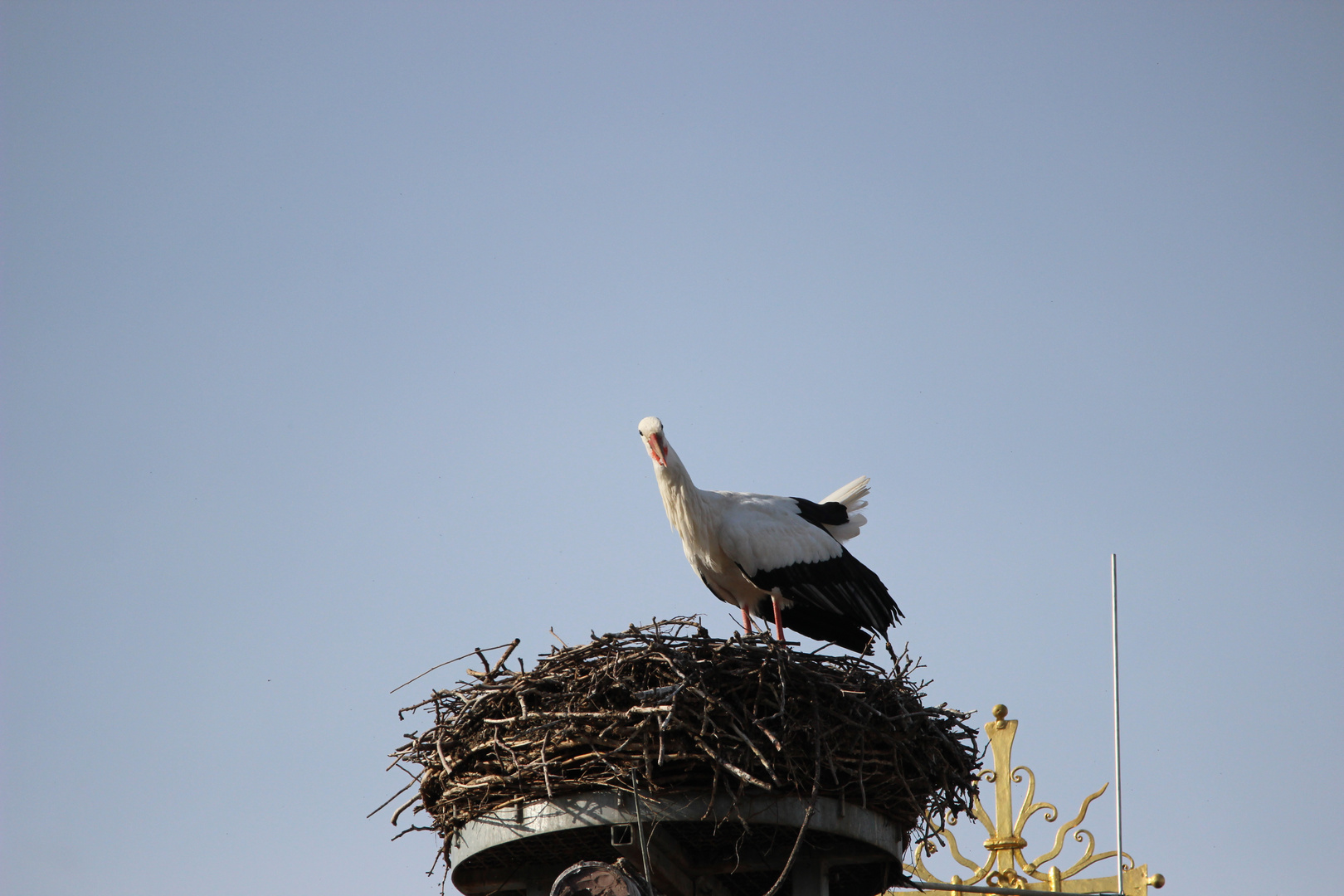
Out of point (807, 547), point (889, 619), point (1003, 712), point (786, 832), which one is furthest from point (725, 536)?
point (786, 832)

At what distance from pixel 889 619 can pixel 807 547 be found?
82cm

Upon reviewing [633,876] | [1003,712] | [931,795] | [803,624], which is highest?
[803,624]

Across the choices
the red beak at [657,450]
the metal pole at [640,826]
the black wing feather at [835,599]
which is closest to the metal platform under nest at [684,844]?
the metal pole at [640,826]

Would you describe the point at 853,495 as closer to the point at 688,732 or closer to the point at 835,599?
the point at 835,599

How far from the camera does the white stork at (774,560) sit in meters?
9.95

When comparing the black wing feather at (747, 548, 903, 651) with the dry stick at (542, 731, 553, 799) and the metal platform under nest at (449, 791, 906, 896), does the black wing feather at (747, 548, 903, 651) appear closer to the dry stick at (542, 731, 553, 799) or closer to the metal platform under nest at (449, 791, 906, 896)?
the metal platform under nest at (449, 791, 906, 896)

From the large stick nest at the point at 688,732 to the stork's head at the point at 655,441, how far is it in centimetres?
220

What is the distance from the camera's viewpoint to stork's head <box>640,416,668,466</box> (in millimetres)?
9930

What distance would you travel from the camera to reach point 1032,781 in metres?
9.52

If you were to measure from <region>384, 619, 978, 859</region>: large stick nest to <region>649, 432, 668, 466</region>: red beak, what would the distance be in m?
2.19

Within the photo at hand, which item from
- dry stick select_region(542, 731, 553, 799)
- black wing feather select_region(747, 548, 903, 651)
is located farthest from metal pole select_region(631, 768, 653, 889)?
black wing feather select_region(747, 548, 903, 651)

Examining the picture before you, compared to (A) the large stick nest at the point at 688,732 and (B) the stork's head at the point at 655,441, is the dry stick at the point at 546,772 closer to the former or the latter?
(A) the large stick nest at the point at 688,732

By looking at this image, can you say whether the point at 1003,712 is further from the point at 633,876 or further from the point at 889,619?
the point at 633,876

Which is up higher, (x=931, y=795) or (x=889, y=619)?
(x=889, y=619)
